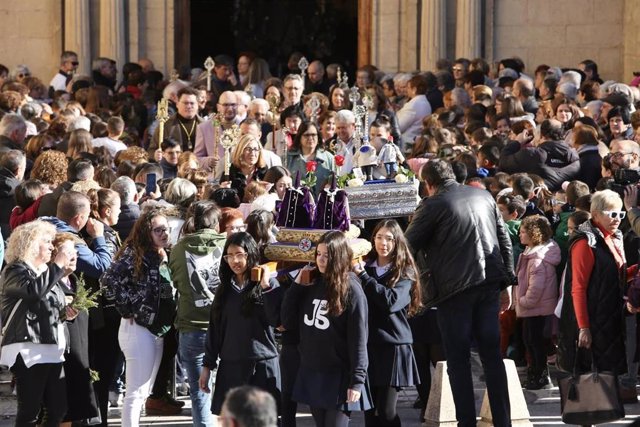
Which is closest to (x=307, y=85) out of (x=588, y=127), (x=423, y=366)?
(x=588, y=127)

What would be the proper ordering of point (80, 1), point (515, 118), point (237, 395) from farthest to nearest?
point (80, 1)
point (515, 118)
point (237, 395)

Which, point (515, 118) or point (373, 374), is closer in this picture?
point (373, 374)

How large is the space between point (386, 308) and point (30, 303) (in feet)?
7.33

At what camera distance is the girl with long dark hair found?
35.1 ft

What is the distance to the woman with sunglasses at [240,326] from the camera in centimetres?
1057

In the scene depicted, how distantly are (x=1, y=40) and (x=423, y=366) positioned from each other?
13789mm

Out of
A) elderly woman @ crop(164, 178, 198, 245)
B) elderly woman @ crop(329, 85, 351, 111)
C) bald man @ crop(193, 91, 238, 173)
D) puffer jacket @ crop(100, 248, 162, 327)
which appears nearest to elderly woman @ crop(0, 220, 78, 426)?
puffer jacket @ crop(100, 248, 162, 327)

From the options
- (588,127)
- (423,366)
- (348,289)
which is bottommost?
(423,366)

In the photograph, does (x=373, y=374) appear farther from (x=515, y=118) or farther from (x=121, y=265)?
(x=515, y=118)

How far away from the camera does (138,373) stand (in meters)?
11.1

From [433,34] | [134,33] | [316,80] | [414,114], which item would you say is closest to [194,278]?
[414,114]

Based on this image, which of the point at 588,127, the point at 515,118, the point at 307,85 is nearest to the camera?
the point at 588,127

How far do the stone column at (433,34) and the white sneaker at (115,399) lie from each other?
1153cm

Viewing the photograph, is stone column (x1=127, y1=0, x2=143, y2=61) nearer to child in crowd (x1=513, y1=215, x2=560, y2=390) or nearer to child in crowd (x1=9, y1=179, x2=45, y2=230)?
child in crowd (x1=9, y1=179, x2=45, y2=230)
